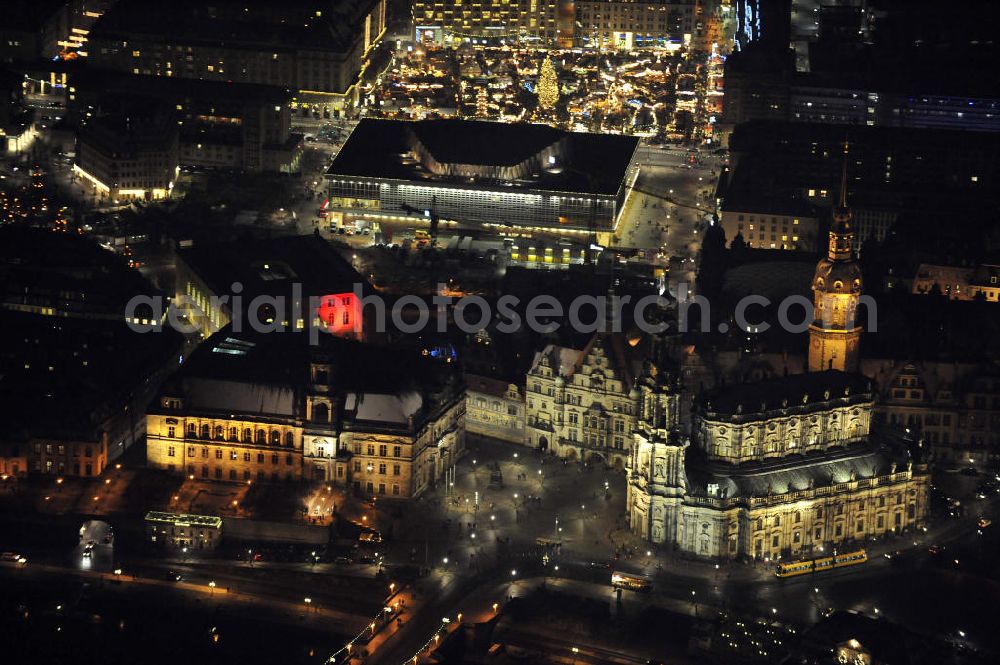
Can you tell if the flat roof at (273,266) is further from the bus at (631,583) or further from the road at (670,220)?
the bus at (631,583)

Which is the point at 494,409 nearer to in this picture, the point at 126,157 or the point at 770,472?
the point at 770,472

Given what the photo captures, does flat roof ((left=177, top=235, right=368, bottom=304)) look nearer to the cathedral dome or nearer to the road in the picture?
the road

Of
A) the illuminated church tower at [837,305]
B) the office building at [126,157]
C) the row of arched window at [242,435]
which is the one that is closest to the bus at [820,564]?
the illuminated church tower at [837,305]

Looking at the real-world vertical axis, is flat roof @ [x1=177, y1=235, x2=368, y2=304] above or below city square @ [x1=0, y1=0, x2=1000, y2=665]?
above

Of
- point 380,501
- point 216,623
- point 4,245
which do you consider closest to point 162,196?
point 4,245

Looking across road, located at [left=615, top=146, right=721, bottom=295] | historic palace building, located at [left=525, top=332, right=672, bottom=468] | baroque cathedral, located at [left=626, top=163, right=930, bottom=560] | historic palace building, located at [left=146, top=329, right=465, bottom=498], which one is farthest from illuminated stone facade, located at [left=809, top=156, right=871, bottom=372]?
road, located at [left=615, top=146, right=721, bottom=295]

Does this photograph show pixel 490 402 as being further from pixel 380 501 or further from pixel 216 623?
pixel 216 623

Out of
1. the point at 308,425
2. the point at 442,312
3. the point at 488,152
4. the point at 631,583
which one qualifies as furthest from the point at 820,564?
the point at 488,152
